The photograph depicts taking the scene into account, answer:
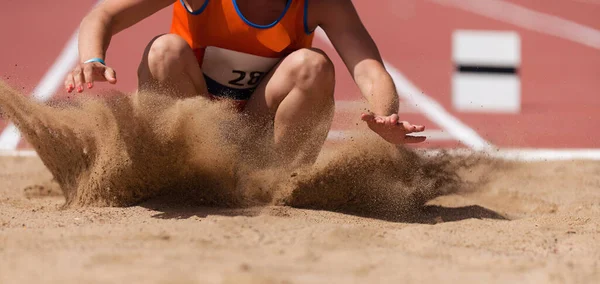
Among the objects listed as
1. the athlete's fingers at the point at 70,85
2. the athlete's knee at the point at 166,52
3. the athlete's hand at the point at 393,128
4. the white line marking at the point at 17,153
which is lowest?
the white line marking at the point at 17,153

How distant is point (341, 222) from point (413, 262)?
705 mm

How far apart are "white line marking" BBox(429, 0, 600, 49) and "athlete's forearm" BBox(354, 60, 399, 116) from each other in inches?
177

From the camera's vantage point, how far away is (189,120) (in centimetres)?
273

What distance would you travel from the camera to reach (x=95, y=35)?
109 inches

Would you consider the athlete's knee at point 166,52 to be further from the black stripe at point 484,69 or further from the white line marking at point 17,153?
the black stripe at point 484,69

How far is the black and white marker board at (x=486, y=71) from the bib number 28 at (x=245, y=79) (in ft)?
9.20

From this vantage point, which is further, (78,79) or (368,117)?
(368,117)

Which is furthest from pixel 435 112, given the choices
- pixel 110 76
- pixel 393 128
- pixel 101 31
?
pixel 110 76

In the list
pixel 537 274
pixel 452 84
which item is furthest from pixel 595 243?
pixel 452 84

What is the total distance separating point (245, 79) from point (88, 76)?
78 centimetres

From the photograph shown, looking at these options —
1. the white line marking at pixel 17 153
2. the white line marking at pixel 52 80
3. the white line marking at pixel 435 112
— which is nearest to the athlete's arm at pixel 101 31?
the white line marking at pixel 17 153

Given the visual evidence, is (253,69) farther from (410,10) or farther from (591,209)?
(410,10)

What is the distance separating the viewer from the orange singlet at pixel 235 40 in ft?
9.96

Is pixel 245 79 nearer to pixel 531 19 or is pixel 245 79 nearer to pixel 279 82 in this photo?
pixel 279 82
